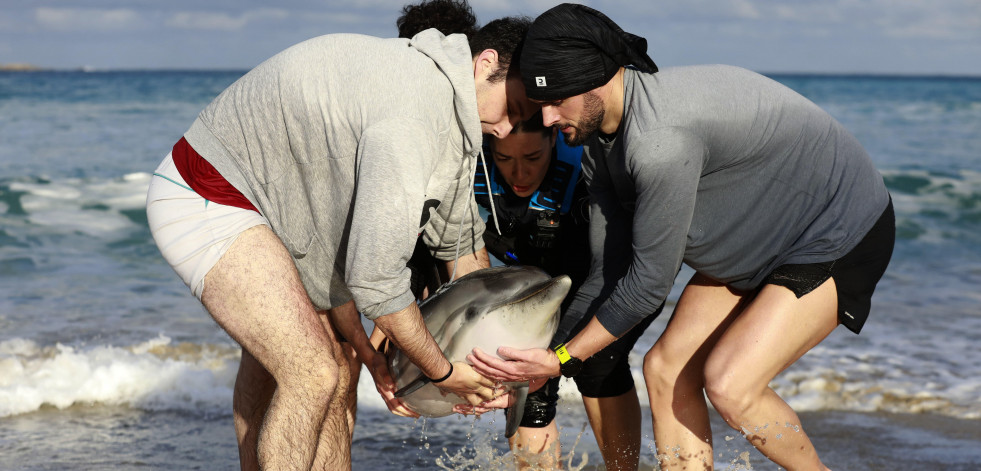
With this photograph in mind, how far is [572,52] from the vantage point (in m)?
2.70

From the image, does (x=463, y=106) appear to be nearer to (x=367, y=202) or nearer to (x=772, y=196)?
(x=367, y=202)

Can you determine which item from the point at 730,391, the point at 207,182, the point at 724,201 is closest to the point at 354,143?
the point at 207,182

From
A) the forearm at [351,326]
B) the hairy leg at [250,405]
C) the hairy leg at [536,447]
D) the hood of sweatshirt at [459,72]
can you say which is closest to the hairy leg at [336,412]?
the forearm at [351,326]

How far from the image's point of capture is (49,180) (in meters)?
12.9

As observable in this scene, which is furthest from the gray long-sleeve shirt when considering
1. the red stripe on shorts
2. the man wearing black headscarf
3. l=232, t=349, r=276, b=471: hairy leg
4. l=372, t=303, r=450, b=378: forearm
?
l=232, t=349, r=276, b=471: hairy leg

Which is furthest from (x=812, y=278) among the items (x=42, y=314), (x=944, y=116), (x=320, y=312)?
(x=944, y=116)

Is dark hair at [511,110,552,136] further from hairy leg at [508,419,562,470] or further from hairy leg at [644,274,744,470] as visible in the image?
hairy leg at [508,419,562,470]

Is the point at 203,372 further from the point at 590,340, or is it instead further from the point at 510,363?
the point at 590,340

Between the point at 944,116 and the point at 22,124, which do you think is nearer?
the point at 22,124

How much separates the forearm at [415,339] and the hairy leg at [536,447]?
0.93 metres

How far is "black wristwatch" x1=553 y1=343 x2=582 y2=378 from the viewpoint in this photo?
10.6 feet

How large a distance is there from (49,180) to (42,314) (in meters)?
6.70

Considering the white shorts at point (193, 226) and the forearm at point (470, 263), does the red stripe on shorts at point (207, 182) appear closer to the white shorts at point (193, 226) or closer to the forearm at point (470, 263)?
the white shorts at point (193, 226)

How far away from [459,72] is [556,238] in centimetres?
116
